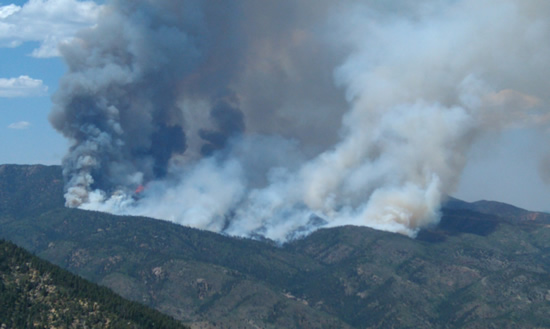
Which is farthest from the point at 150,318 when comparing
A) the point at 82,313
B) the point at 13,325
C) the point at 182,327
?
the point at 13,325

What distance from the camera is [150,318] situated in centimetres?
15825

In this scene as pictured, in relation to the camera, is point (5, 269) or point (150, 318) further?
point (150, 318)

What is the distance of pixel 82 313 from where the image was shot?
454ft

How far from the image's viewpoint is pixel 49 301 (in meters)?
138

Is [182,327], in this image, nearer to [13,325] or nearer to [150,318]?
[150,318]

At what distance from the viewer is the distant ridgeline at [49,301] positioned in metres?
134

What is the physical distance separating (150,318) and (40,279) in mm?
25272

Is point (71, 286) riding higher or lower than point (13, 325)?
higher

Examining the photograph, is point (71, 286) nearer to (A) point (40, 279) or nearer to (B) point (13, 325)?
(A) point (40, 279)

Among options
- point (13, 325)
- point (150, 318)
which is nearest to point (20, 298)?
point (13, 325)

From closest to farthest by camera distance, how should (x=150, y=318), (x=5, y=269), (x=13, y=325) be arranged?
(x=13, y=325) < (x=5, y=269) < (x=150, y=318)

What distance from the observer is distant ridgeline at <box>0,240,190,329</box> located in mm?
133750

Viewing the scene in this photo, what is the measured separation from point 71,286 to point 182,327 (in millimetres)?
28666

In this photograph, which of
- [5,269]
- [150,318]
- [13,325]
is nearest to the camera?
[13,325]
